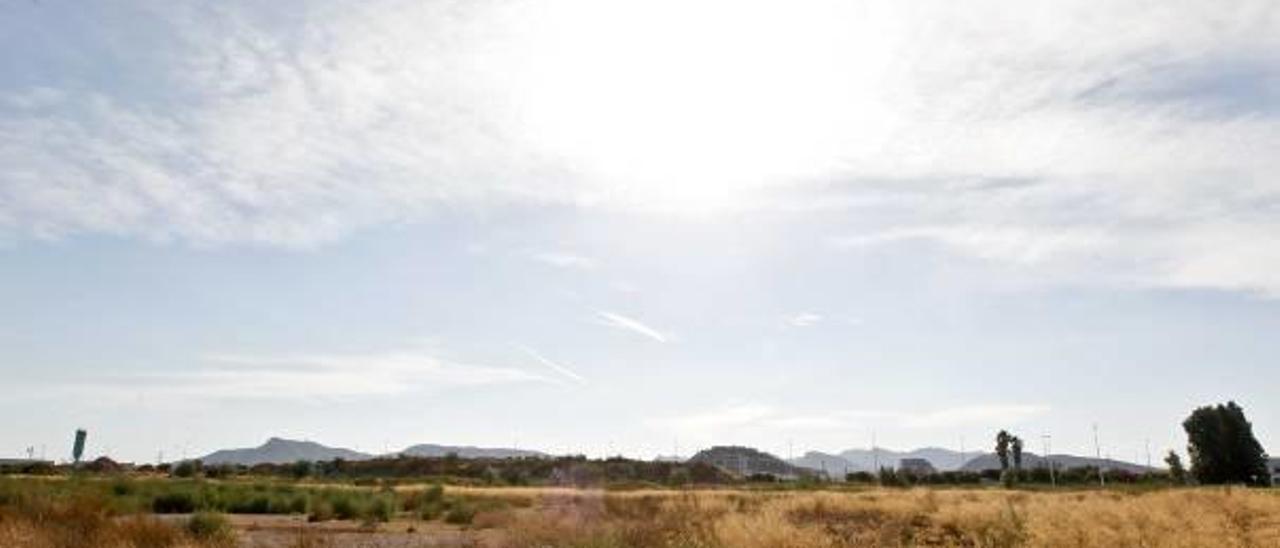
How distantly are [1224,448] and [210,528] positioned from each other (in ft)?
350

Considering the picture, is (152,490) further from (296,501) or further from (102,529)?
(102,529)

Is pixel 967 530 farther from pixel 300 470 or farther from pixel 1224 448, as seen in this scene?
pixel 300 470

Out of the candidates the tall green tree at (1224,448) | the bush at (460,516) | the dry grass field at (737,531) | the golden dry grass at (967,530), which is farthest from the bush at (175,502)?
the tall green tree at (1224,448)

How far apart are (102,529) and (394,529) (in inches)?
554

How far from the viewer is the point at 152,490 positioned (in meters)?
41.0

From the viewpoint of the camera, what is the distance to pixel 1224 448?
4070 inches

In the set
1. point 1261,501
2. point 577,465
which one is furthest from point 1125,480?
point 1261,501

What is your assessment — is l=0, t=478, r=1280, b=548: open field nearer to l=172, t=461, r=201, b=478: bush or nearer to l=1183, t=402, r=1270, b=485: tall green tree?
l=172, t=461, r=201, b=478: bush

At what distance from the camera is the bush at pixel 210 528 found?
18.3m

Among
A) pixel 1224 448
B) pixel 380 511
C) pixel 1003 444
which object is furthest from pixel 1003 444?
pixel 380 511

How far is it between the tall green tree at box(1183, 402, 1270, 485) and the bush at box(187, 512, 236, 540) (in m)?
102

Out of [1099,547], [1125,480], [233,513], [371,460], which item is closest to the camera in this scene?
[1099,547]

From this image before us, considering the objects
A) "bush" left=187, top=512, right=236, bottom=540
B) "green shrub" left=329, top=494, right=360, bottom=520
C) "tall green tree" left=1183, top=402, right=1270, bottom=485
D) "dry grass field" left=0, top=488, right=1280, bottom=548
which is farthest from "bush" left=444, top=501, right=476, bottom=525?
"tall green tree" left=1183, top=402, right=1270, bottom=485

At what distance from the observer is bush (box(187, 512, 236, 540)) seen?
18.3 metres
